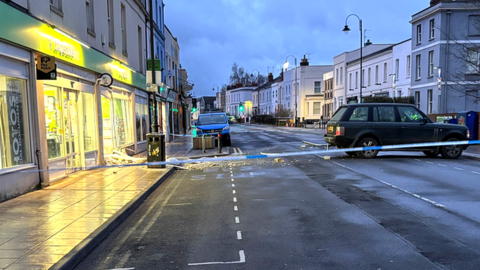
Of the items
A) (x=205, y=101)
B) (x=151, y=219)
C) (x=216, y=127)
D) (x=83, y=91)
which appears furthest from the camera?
(x=205, y=101)

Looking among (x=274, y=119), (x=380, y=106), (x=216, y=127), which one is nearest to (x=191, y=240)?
(x=380, y=106)

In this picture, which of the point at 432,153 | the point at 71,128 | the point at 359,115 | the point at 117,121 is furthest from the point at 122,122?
the point at 432,153

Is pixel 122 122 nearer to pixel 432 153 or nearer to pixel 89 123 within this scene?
pixel 89 123

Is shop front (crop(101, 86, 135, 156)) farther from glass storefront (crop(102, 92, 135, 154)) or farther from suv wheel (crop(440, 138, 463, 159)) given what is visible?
suv wheel (crop(440, 138, 463, 159))

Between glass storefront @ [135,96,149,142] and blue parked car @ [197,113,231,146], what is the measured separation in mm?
3056

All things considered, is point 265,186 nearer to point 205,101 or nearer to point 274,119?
Answer: point 274,119

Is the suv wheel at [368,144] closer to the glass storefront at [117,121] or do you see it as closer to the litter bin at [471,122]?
the litter bin at [471,122]

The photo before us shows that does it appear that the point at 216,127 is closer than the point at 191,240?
No

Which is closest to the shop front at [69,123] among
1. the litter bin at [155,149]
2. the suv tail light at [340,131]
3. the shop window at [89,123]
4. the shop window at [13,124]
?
the shop window at [89,123]

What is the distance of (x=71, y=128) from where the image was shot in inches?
431

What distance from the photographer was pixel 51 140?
31.7 feet

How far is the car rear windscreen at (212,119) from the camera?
2211 cm

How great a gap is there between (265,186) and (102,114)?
7.45 meters

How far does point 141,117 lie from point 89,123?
7.56 m
